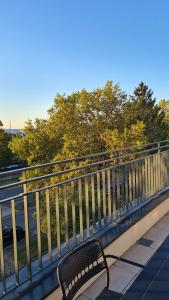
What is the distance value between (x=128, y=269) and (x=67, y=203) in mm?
860

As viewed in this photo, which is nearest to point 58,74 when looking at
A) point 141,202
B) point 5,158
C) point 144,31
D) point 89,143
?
point 89,143

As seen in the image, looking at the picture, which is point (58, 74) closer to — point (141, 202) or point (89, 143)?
point (89, 143)

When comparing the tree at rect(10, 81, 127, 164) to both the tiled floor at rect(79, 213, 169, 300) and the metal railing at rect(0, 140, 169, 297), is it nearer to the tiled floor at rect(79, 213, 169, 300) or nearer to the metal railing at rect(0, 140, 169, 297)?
the metal railing at rect(0, 140, 169, 297)

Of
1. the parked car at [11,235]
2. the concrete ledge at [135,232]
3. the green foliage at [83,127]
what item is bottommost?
the concrete ledge at [135,232]

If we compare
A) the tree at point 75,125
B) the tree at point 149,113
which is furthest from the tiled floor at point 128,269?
the tree at point 149,113

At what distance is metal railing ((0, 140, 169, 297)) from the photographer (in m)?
2.09

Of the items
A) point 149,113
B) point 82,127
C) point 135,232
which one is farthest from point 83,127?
point 135,232

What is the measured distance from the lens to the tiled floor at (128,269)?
Result: 89.3 inches

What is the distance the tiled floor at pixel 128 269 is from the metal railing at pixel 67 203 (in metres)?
0.38

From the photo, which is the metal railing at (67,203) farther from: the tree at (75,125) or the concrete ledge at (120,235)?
the tree at (75,125)

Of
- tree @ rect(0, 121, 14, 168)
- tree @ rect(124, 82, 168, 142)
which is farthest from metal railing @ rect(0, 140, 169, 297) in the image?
tree @ rect(0, 121, 14, 168)

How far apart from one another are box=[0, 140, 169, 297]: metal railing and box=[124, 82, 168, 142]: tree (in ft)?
87.4

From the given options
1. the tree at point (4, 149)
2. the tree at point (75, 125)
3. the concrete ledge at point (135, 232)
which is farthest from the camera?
the tree at point (4, 149)

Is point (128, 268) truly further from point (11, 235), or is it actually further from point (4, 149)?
point (4, 149)
